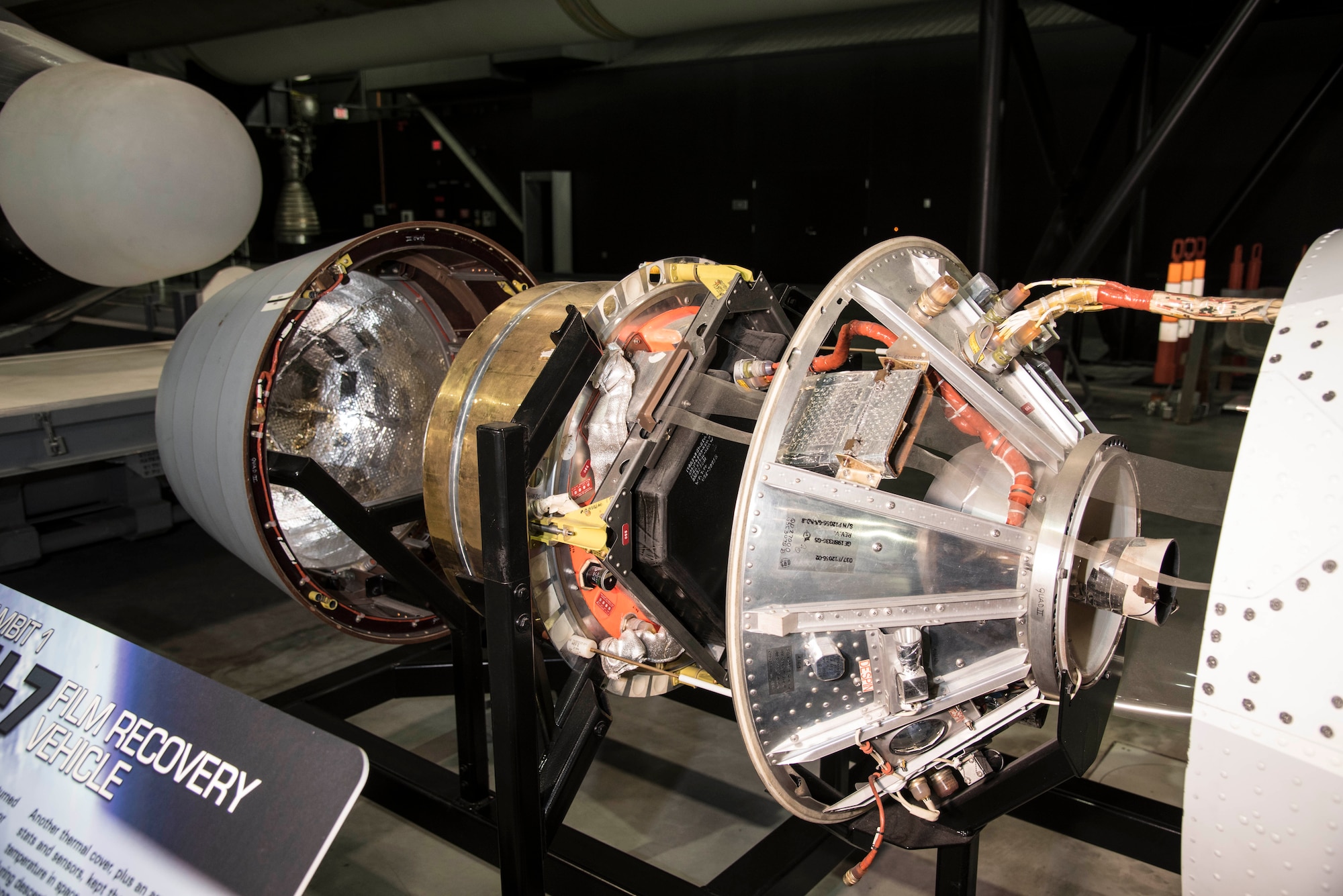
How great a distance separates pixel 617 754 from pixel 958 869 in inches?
55.9

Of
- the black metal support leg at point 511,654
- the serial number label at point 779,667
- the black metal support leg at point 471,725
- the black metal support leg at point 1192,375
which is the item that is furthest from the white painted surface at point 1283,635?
the black metal support leg at point 1192,375

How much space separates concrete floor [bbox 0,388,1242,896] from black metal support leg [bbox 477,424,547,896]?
68cm

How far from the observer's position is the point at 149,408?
462cm

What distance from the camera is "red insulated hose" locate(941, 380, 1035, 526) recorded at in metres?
1.96

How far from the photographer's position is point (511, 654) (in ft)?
6.86

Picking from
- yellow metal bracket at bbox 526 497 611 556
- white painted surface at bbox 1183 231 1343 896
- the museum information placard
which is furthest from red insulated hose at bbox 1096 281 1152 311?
the museum information placard

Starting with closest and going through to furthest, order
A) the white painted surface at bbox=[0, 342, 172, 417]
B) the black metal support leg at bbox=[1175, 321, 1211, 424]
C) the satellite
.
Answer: the satellite → the white painted surface at bbox=[0, 342, 172, 417] → the black metal support leg at bbox=[1175, 321, 1211, 424]

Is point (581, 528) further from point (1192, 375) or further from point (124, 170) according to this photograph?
point (1192, 375)

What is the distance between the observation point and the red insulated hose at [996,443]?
77.2 inches

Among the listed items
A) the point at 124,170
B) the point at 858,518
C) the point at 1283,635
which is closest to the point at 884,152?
the point at 124,170

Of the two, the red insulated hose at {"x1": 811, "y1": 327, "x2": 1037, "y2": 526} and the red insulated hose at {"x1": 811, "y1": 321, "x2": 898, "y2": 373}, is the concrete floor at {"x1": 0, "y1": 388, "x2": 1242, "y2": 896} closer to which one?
the red insulated hose at {"x1": 811, "y1": 327, "x2": 1037, "y2": 526}

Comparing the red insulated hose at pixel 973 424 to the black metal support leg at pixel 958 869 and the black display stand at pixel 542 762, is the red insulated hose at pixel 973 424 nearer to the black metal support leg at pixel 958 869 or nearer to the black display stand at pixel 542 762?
the black display stand at pixel 542 762

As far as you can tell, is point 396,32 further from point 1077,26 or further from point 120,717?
point 120,717

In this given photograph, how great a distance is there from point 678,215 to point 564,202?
1.55 meters
